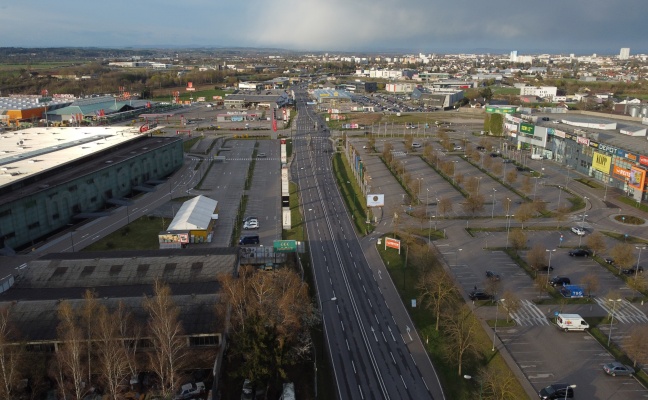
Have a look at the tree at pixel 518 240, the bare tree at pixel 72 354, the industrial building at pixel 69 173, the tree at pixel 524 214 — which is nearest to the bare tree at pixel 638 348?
the tree at pixel 518 240

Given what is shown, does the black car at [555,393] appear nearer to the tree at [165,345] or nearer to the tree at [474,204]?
the tree at [165,345]

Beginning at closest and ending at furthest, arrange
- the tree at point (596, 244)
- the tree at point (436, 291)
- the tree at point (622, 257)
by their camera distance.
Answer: the tree at point (436, 291) → the tree at point (622, 257) → the tree at point (596, 244)

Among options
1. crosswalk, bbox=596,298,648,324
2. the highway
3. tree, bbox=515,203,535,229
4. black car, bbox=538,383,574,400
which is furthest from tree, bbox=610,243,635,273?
the highway

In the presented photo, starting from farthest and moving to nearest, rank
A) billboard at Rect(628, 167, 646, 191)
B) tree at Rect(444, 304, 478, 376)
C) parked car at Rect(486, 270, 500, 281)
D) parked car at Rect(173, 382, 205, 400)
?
1. billboard at Rect(628, 167, 646, 191)
2. parked car at Rect(486, 270, 500, 281)
3. tree at Rect(444, 304, 478, 376)
4. parked car at Rect(173, 382, 205, 400)

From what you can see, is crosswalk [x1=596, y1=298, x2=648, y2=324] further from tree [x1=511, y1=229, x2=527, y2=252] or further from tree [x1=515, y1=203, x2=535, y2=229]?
tree [x1=515, y1=203, x2=535, y2=229]

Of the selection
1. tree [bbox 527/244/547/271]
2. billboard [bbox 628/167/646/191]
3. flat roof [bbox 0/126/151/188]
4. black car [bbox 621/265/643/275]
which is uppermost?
flat roof [bbox 0/126/151/188]

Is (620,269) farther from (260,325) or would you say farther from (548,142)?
(548,142)

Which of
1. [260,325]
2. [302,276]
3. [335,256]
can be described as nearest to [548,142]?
[335,256]
